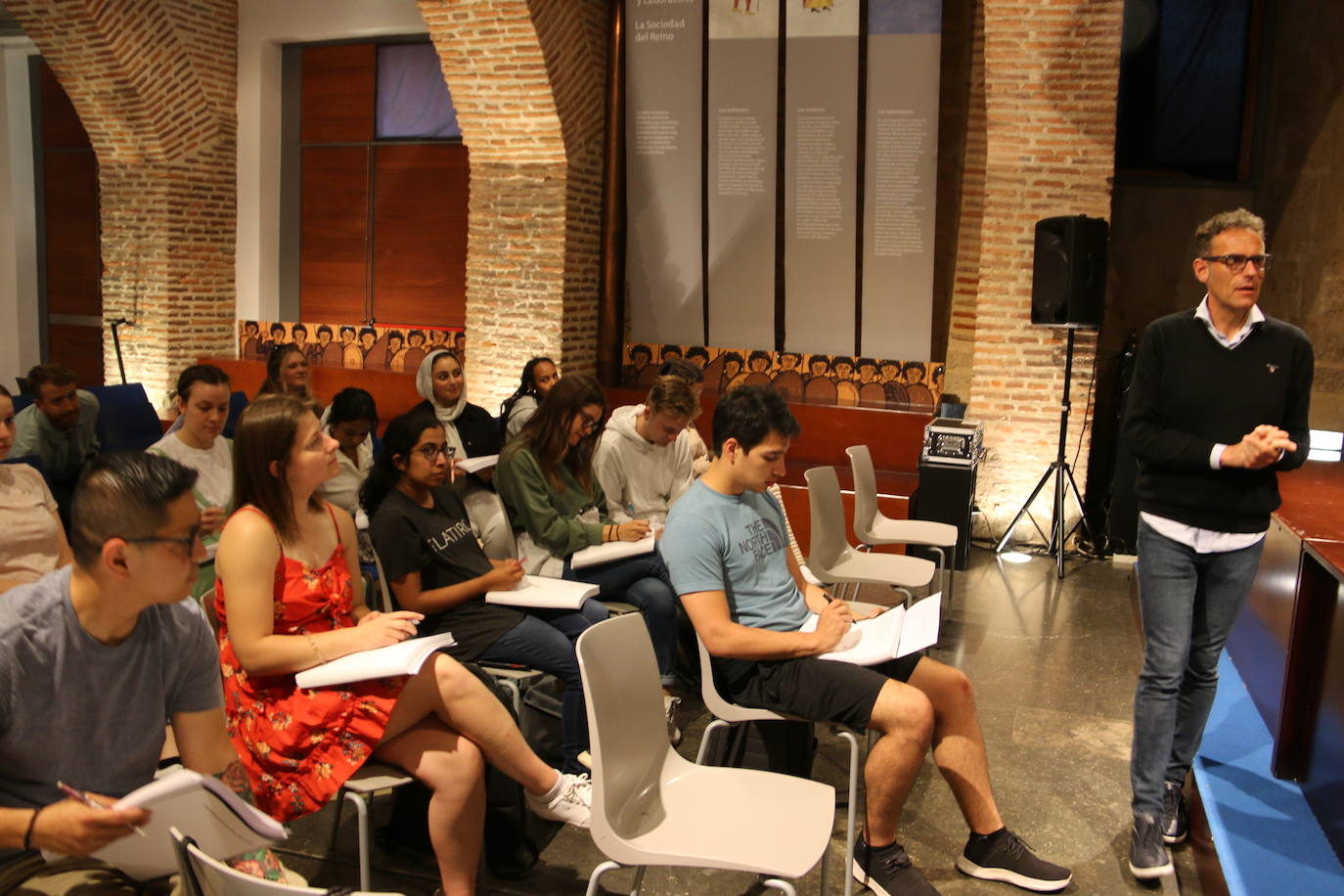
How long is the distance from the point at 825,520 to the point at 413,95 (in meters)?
6.21

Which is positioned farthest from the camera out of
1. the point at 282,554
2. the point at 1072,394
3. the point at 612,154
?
the point at 612,154

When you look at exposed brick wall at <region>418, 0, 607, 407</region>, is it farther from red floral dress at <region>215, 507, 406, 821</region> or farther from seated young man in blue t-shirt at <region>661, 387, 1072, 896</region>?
red floral dress at <region>215, 507, 406, 821</region>

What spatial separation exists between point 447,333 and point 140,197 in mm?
2818

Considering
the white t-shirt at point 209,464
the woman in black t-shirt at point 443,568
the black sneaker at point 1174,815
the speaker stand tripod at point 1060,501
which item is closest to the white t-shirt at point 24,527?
the white t-shirt at point 209,464

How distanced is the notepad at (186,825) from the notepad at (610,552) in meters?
1.86

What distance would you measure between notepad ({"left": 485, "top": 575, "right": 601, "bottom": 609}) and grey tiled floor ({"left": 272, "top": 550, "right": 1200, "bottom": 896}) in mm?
621

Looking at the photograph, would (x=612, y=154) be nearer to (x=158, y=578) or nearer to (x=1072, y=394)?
(x=1072, y=394)

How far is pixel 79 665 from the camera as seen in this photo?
1.72m

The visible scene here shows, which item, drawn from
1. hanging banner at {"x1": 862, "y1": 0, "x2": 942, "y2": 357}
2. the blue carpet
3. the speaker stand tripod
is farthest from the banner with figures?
the blue carpet

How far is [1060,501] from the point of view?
6297mm

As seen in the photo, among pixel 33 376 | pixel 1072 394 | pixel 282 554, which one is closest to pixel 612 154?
pixel 1072 394

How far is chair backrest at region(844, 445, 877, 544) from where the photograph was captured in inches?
184

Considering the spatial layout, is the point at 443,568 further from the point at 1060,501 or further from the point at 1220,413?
the point at 1060,501

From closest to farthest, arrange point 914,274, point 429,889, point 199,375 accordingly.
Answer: point 429,889 < point 199,375 < point 914,274
